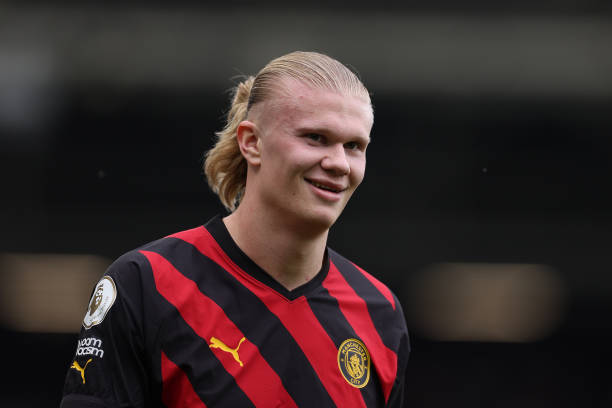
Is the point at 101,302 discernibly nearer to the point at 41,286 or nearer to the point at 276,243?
the point at 276,243

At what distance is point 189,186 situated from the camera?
252 inches

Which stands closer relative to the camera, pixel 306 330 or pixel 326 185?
pixel 326 185

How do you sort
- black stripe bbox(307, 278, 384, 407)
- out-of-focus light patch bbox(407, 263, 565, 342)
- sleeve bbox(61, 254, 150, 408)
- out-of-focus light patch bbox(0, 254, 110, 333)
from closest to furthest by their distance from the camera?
→ sleeve bbox(61, 254, 150, 408), black stripe bbox(307, 278, 384, 407), out-of-focus light patch bbox(0, 254, 110, 333), out-of-focus light patch bbox(407, 263, 565, 342)

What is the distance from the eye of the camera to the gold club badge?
262cm

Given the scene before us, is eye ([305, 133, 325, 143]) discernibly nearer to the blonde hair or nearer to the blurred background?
the blonde hair

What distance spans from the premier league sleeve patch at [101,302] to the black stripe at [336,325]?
25.0 inches

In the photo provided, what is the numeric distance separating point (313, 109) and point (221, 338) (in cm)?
74

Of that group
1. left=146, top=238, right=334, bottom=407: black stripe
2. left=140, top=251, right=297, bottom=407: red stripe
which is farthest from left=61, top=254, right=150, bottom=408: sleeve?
left=146, top=238, right=334, bottom=407: black stripe

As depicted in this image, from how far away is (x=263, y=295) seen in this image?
8.46 feet

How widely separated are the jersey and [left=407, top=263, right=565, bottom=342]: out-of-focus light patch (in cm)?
378

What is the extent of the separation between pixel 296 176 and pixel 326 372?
0.63m

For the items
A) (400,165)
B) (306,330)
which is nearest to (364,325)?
(306,330)

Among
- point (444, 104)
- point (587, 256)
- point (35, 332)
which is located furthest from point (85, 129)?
point (587, 256)

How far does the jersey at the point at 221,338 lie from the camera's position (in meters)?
2.34
